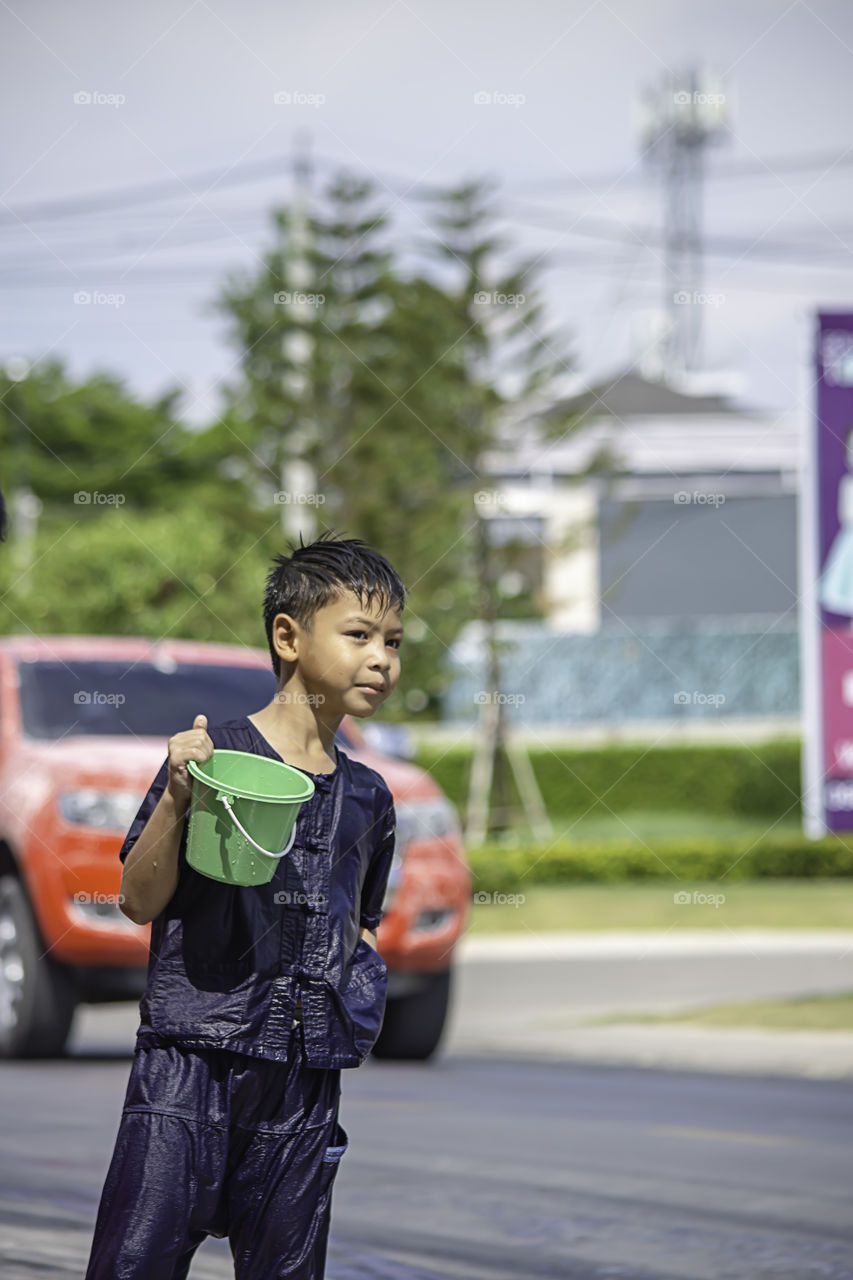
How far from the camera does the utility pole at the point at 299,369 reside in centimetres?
2578

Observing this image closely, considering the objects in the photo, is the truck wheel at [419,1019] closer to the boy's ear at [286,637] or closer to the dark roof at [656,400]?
the boy's ear at [286,637]

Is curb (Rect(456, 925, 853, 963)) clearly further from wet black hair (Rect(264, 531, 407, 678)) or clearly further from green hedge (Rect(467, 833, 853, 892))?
wet black hair (Rect(264, 531, 407, 678))

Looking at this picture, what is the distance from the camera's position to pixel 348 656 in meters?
3.39

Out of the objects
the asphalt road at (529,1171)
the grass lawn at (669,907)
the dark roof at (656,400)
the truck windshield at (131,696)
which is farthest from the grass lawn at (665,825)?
the dark roof at (656,400)

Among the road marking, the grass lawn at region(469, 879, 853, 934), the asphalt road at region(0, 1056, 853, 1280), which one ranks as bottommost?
the road marking

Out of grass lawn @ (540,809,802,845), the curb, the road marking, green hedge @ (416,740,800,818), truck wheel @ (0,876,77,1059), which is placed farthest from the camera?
green hedge @ (416,740,800,818)

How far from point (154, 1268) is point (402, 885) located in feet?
22.2

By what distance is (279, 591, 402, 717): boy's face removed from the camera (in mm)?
3377

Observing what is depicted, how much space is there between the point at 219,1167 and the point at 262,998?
10.2 inches

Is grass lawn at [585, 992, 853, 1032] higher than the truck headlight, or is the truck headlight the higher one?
the truck headlight

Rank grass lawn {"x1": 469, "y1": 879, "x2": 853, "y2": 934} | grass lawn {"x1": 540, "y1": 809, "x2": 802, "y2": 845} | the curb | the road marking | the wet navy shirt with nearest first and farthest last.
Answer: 1. the wet navy shirt
2. the road marking
3. the curb
4. grass lawn {"x1": 469, "y1": 879, "x2": 853, "y2": 934}
5. grass lawn {"x1": 540, "y1": 809, "x2": 802, "y2": 845}

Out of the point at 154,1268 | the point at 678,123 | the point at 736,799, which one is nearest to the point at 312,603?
the point at 154,1268

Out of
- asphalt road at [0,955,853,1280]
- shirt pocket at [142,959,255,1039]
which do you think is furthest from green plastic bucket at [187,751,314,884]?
asphalt road at [0,955,853,1280]

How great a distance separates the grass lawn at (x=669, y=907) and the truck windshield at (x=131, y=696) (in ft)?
34.2
